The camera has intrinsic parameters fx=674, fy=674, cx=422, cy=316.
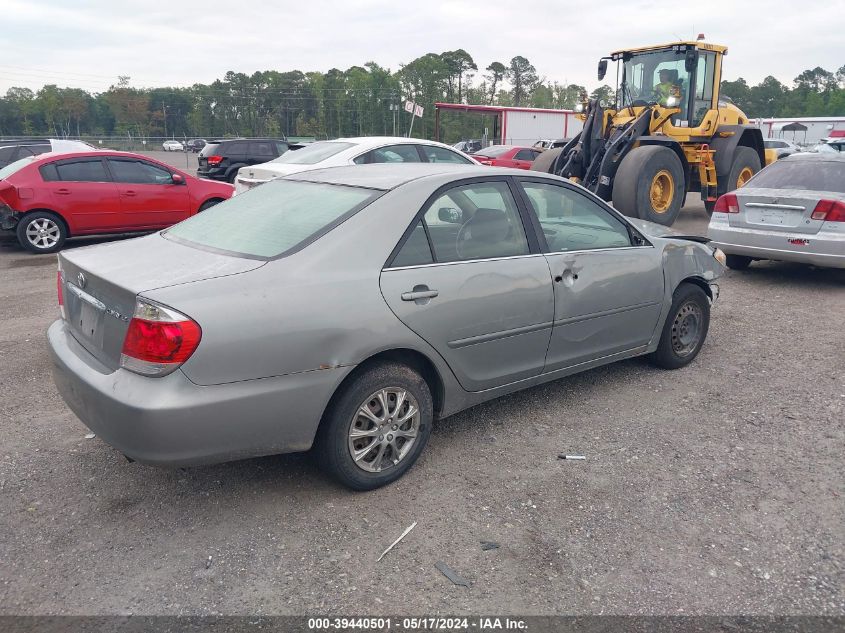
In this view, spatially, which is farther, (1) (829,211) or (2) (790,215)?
(2) (790,215)

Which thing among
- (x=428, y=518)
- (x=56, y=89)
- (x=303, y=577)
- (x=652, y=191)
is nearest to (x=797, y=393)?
(x=428, y=518)

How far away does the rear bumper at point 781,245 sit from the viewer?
24.0 ft

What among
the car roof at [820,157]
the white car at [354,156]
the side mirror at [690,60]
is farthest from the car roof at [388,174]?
the side mirror at [690,60]

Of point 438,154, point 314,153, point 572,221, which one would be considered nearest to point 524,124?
point 438,154

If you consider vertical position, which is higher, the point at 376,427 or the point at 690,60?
the point at 690,60

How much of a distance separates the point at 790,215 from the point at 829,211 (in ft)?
1.26

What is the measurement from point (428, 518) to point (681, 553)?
114 cm

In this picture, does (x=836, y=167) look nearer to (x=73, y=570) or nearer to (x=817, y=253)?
(x=817, y=253)

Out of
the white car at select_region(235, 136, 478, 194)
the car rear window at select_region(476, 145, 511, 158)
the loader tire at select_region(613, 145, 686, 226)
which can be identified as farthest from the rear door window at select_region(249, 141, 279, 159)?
the loader tire at select_region(613, 145, 686, 226)

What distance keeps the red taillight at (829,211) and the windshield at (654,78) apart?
5.34m

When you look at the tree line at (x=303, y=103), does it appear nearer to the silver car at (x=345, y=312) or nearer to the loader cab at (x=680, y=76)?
the loader cab at (x=680, y=76)

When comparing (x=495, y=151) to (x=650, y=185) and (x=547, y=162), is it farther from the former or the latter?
(x=650, y=185)

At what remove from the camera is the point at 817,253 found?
24.2ft

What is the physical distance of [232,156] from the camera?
19438 millimetres
